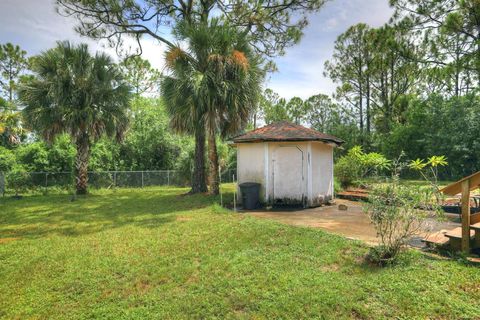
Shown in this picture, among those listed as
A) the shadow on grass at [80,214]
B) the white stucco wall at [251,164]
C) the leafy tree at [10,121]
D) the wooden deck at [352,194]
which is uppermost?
the leafy tree at [10,121]

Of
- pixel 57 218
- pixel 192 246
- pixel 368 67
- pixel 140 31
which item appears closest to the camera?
pixel 192 246

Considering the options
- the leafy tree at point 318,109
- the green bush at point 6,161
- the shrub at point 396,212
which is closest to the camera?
the shrub at point 396,212

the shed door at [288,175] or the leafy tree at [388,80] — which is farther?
the leafy tree at [388,80]

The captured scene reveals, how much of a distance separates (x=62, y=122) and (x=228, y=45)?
317 inches

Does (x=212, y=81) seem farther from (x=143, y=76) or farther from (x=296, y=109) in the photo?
(x=296, y=109)

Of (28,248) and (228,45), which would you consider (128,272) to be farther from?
(228,45)

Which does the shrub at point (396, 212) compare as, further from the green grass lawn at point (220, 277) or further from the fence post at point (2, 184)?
the fence post at point (2, 184)

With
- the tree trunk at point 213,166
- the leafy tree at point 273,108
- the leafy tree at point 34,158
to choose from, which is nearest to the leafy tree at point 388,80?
the leafy tree at point 273,108

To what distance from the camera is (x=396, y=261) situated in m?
4.46

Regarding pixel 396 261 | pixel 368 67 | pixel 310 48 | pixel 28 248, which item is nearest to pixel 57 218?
pixel 28 248

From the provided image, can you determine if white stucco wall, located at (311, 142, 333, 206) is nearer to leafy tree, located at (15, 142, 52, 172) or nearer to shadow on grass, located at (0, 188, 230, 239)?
shadow on grass, located at (0, 188, 230, 239)

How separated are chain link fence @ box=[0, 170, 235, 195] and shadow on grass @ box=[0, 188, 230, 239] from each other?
277 centimetres

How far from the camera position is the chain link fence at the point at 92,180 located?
15.1 metres

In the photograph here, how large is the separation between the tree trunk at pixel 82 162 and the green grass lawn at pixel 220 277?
755 cm
